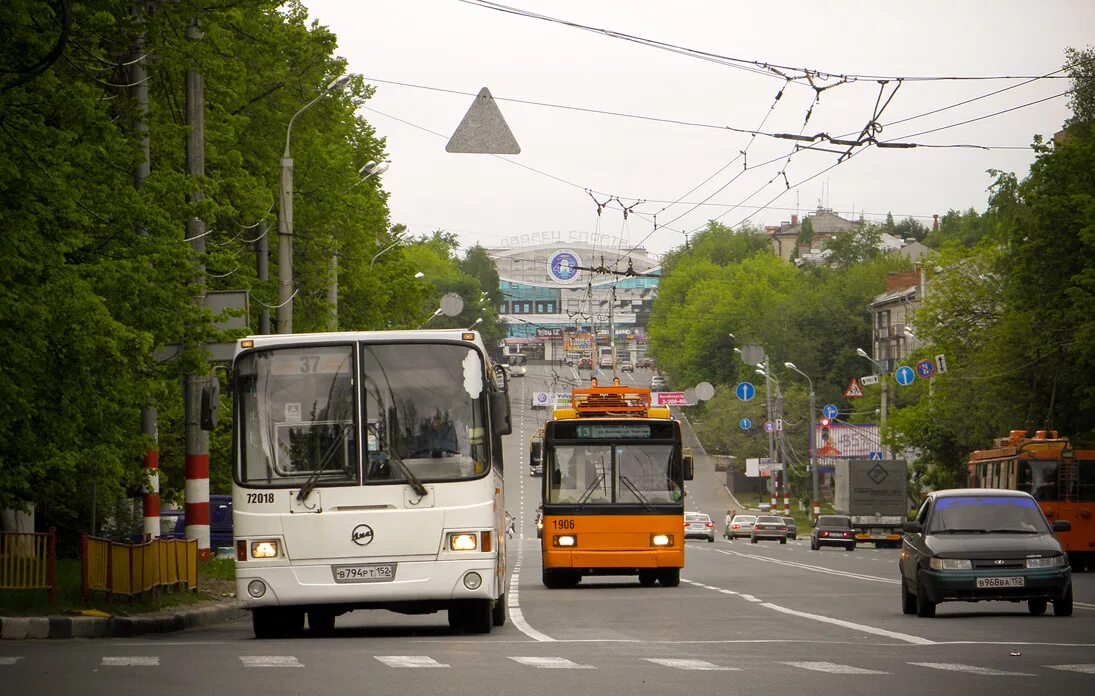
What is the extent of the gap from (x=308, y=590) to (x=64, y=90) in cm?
814

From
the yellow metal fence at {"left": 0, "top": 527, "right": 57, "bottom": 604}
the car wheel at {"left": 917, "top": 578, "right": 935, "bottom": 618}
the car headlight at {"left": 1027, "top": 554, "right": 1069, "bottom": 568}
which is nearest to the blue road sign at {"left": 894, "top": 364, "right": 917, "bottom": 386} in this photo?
the car wheel at {"left": 917, "top": 578, "right": 935, "bottom": 618}

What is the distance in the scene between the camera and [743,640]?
16984mm

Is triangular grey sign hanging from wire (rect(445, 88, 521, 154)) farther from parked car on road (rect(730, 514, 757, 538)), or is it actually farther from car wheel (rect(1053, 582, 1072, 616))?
parked car on road (rect(730, 514, 757, 538))

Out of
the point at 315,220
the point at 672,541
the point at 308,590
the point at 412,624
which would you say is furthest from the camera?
the point at 315,220

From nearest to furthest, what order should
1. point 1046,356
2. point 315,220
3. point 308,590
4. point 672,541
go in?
point 308,590 < point 672,541 < point 315,220 < point 1046,356

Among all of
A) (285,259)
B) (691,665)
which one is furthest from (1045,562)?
(285,259)

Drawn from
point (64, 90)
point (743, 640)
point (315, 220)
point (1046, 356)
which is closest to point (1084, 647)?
point (743, 640)

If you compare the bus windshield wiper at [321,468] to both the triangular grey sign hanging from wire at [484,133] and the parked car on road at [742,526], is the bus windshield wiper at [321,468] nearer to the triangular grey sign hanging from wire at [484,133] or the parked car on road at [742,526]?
the triangular grey sign hanging from wire at [484,133]

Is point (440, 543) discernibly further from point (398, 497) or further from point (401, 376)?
point (401, 376)

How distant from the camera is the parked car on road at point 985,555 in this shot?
20.4 meters

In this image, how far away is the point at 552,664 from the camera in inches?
532

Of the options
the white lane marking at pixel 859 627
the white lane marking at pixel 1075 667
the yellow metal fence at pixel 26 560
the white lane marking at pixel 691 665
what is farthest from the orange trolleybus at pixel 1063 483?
the white lane marking at pixel 691 665

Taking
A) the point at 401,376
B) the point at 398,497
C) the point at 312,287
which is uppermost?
the point at 312,287

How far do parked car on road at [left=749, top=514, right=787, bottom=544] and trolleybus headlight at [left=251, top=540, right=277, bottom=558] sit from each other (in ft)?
200
